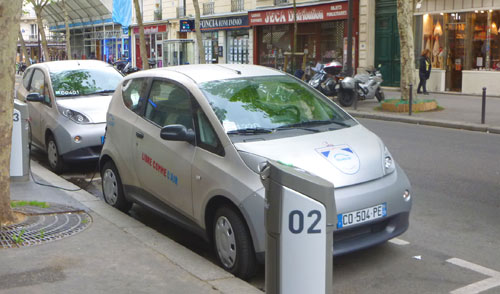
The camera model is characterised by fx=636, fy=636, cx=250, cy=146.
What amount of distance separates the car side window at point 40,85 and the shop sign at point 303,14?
60.7 feet

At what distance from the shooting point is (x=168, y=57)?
40.3 metres

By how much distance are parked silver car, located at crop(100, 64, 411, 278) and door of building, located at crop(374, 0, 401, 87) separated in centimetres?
1974

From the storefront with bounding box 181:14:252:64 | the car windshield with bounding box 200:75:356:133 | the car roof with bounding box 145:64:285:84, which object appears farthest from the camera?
the storefront with bounding box 181:14:252:64

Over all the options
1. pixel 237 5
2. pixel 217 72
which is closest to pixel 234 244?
pixel 217 72

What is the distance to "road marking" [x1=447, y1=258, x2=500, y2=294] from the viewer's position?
15.9 ft

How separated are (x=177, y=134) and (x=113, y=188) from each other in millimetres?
1924

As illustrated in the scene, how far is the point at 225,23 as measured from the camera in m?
36.7

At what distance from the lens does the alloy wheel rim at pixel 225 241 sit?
5172 mm

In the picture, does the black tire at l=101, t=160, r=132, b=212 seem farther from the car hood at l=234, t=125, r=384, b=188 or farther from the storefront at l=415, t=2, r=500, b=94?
the storefront at l=415, t=2, r=500, b=94

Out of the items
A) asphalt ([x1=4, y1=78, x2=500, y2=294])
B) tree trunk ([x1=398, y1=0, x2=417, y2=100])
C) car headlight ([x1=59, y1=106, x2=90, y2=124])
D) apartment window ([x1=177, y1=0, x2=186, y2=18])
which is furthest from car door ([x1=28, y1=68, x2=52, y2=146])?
apartment window ([x1=177, y1=0, x2=186, y2=18])

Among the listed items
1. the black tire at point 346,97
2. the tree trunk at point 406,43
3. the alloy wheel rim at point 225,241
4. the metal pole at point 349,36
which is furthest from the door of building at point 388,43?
the alloy wheel rim at point 225,241

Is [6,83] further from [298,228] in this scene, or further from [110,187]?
[298,228]

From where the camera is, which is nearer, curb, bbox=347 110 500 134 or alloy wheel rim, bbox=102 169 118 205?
alloy wheel rim, bbox=102 169 118 205

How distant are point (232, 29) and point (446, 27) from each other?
15593mm
